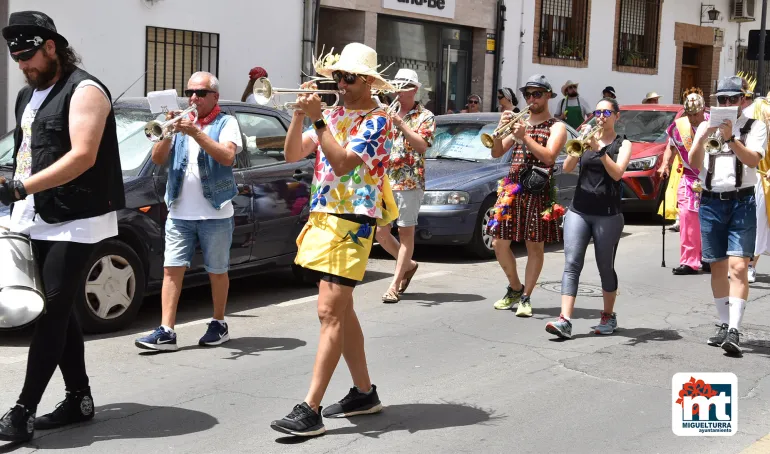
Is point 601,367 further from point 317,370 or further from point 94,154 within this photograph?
point 94,154

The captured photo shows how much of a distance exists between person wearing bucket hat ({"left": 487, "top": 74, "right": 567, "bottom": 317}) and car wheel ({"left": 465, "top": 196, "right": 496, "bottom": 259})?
8.19 feet

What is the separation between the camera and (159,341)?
269 inches

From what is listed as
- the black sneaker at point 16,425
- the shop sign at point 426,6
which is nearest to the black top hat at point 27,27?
the black sneaker at point 16,425

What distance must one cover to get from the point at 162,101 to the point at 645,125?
35.4 ft

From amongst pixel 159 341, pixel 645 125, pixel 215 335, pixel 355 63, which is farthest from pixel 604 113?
pixel 645 125

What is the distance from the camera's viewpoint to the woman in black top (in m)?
7.42

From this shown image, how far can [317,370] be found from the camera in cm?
516

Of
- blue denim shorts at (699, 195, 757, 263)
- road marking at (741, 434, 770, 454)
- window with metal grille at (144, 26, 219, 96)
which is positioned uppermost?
window with metal grille at (144, 26, 219, 96)

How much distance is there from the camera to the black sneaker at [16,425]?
16.0 ft

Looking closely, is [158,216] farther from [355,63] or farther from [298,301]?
[355,63]

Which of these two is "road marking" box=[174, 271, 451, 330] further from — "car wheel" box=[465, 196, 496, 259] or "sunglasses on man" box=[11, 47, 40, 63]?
"sunglasses on man" box=[11, 47, 40, 63]

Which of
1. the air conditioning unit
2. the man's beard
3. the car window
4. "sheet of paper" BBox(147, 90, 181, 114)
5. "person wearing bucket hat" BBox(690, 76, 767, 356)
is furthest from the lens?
the air conditioning unit

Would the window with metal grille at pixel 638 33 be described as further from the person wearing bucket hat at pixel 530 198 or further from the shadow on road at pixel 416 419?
the shadow on road at pixel 416 419

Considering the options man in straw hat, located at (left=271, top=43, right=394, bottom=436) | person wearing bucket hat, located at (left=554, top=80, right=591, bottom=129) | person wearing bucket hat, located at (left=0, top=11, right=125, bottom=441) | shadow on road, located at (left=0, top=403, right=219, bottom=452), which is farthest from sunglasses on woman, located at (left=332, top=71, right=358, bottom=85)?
person wearing bucket hat, located at (left=554, top=80, right=591, bottom=129)
